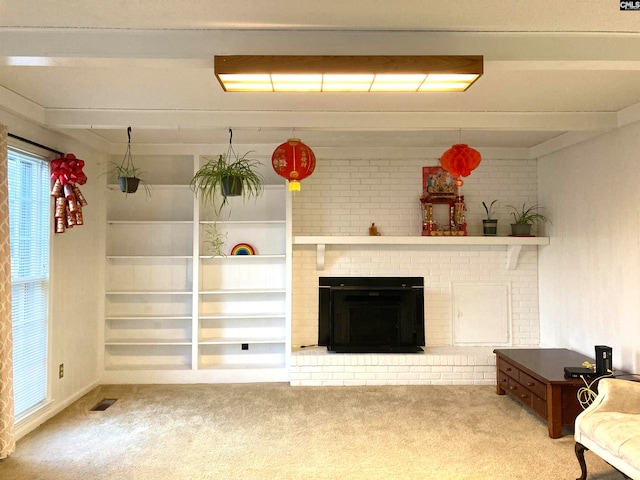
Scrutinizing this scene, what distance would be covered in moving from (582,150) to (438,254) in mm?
1752

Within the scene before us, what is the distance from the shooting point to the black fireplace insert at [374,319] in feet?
16.0

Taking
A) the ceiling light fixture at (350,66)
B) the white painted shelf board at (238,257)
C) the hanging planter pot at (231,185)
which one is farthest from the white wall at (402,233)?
the ceiling light fixture at (350,66)

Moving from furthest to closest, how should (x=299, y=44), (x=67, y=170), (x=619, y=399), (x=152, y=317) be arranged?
(x=152, y=317) → (x=67, y=170) → (x=619, y=399) → (x=299, y=44)

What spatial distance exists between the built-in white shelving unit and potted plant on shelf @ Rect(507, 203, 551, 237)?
2.58 m

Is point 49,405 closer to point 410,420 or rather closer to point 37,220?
point 37,220

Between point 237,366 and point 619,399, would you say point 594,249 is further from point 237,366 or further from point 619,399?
point 237,366

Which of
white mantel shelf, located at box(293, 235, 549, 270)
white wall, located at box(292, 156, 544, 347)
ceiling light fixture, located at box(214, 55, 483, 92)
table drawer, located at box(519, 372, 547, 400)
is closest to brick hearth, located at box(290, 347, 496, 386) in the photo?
white wall, located at box(292, 156, 544, 347)

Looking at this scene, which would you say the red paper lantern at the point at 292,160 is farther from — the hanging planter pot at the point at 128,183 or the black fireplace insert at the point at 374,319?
the black fireplace insert at the point at 374,319

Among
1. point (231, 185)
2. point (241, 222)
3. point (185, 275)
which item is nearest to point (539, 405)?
point (231, 185)

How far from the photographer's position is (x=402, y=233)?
5.19 metres

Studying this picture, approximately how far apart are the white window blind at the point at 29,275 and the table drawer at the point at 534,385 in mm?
4102

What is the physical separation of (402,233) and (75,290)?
11.3 ft

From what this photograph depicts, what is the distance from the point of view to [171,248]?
16.9ft

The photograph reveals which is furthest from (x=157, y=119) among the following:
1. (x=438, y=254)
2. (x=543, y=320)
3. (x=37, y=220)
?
(x=543, y=320)
